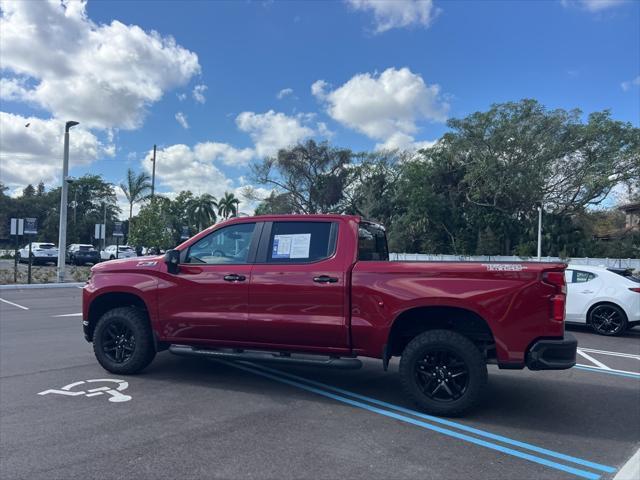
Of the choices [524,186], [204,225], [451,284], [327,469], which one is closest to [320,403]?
[327,469]

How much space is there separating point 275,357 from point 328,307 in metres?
0.83

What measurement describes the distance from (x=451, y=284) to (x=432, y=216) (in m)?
38.1

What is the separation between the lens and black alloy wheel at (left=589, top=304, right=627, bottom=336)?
10297mm

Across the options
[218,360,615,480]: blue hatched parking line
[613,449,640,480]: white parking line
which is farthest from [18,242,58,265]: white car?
[613,449,640,480]: white parking line

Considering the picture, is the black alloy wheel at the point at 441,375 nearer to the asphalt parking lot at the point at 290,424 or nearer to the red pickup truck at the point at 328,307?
the red pickup truck at the point at 328,307

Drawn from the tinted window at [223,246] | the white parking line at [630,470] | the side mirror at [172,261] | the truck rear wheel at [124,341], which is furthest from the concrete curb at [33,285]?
the white parking line at [630,470]

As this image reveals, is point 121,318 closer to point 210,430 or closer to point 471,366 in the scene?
point 210,430

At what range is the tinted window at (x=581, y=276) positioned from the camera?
10.7 m

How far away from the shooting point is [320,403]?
5.30 metres

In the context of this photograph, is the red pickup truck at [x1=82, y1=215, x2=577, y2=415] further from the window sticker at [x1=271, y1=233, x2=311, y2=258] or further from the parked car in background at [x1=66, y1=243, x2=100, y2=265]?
the parked car in background at [x1=66, y1=243, x2=100, y2=265]

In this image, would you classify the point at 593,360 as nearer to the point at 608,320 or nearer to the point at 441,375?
the point at 608,320

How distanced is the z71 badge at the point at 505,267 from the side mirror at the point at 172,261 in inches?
134

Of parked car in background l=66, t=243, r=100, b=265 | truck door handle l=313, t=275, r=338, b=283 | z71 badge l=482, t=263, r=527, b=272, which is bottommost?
parked car in background l=66, t=243, r=100, b=265

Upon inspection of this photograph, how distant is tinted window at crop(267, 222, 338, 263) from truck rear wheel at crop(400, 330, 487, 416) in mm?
1361
